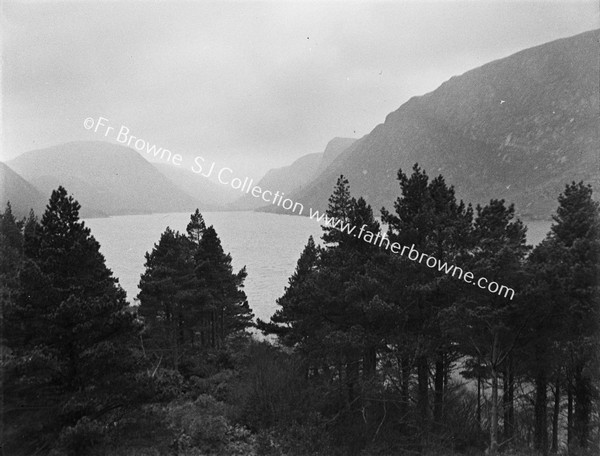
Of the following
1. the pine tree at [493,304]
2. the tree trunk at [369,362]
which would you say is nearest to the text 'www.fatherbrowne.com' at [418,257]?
the pine tree at [493,304]

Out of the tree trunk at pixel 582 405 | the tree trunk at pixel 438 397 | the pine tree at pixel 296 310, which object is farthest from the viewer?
the pine tree at pixel 296 310

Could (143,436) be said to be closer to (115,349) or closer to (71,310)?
(115,349)

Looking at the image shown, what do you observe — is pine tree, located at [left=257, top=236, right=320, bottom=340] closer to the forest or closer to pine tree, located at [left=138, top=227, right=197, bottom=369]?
the forest

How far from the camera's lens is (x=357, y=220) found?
53.5 ft

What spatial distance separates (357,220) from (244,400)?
33.5 ft

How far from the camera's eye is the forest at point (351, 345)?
9.04 meters

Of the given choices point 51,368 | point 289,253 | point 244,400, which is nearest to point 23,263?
point 51,368

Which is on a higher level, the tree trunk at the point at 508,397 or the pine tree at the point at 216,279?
the pine tree at the point at 216,279

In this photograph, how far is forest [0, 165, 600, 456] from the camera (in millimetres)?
9039

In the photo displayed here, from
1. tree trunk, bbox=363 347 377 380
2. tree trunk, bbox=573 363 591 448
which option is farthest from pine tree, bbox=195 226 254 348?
tree trunk, bbox=573 363 591 448

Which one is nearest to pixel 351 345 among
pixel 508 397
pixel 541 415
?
pixel 508 397

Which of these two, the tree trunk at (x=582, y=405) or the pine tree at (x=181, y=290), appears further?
the pine tree at (x=181, y=290)

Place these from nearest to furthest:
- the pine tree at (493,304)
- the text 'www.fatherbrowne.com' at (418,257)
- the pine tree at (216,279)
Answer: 1. the pine tree at (493,304)
2. the text 'www.fatherbrowne.com' at (418,257)
3. the pine tree at (216,279)

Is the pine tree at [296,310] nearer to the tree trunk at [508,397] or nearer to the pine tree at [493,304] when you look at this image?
the pine tree at [493,304]
